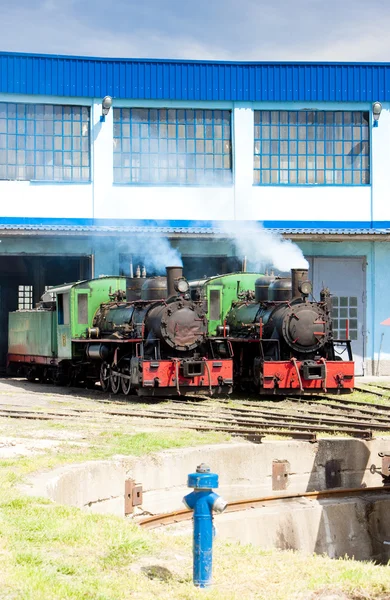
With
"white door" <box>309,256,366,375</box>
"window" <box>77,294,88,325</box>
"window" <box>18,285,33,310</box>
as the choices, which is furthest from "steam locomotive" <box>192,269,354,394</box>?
"window" <box>18,285,33,310</box>

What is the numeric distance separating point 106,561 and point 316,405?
41.6 ft

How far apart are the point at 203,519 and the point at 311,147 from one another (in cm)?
2487

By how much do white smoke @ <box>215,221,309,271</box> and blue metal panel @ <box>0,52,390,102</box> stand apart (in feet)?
14.9

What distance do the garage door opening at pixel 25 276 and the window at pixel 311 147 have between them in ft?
25.8

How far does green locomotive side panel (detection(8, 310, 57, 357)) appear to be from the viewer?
78.9ft

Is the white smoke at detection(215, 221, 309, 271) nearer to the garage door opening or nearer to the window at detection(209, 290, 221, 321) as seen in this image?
the window at detection(209, 290, 221, 321)

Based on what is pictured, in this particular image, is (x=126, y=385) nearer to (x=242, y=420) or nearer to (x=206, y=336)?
(x=206, y=336)

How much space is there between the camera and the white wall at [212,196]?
28.8m

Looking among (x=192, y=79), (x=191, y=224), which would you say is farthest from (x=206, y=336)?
(x=192, y=79)

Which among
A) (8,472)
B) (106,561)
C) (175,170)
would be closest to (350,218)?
(175,170)

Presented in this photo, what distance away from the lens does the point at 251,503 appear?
37.4 feet

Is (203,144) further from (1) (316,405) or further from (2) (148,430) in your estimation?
(2) (148,430)

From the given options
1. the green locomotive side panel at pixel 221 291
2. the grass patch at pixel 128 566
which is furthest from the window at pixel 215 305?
the grass patch at pixel 128 566

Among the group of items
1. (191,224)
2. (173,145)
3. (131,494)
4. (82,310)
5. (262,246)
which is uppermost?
(173,145)
